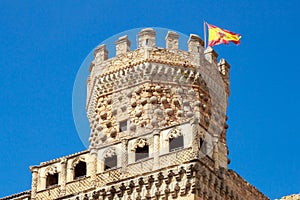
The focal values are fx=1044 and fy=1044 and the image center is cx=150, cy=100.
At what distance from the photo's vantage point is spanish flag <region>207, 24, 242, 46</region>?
49531mm

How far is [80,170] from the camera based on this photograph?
154ft

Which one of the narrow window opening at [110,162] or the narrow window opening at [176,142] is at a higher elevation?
the narrow window opening at [110,162]

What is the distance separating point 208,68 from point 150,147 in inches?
254

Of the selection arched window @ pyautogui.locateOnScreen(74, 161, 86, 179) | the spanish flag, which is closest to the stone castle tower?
arched window @ pyautogui.locateOnScreen(74, 161, 86, 179)

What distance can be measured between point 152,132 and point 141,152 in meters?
0.99

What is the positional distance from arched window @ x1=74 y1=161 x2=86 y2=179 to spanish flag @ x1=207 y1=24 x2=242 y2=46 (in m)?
8.46

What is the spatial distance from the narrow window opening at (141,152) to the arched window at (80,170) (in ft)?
10.2

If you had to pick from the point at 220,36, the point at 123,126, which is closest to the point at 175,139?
the point at 123,126

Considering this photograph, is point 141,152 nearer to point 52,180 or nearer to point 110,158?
point 110,158

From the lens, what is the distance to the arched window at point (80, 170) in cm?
4651

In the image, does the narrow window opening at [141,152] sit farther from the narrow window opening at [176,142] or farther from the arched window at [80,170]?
the arched window at [80,170]

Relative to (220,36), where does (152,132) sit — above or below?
below

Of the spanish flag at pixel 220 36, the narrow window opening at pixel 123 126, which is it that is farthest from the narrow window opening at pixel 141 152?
the spanish flag at pixel 220 36

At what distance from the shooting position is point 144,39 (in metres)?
48.2
